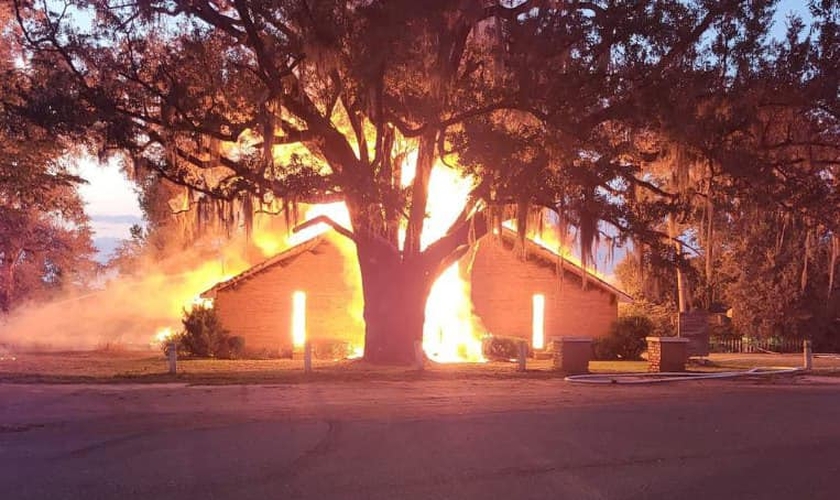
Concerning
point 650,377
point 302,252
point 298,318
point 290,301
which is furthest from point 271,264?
point 650,377

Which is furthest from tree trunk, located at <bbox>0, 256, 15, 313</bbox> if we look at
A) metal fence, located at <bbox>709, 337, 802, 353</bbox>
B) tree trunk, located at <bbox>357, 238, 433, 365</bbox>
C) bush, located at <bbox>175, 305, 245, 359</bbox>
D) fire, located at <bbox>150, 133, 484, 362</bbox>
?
metal fence, located at <bbox>709, 337, 802, 353</bbox>

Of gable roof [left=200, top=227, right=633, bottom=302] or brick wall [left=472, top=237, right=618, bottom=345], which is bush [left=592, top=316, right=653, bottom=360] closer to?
brick wall [left=472, top=237, right=618, bottom=345]

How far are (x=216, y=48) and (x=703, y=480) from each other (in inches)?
570

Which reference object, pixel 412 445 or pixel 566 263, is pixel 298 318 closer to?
pixel 566 263

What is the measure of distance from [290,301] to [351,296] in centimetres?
219

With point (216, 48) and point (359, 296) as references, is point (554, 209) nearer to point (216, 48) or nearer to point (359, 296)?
point (216, 48)

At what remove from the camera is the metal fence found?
3872 centimetres

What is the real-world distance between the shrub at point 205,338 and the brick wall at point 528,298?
8.92 m

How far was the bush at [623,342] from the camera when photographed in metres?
29.4

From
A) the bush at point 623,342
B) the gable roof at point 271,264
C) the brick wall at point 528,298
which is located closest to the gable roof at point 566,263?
the brick wall at point 528,298

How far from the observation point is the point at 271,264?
98.6 feet

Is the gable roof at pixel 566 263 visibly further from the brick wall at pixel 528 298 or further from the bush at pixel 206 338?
the bush at pixel 206 338

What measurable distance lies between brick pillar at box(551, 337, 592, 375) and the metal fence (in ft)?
68.1

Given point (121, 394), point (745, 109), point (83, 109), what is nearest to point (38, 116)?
point (83, 109)
